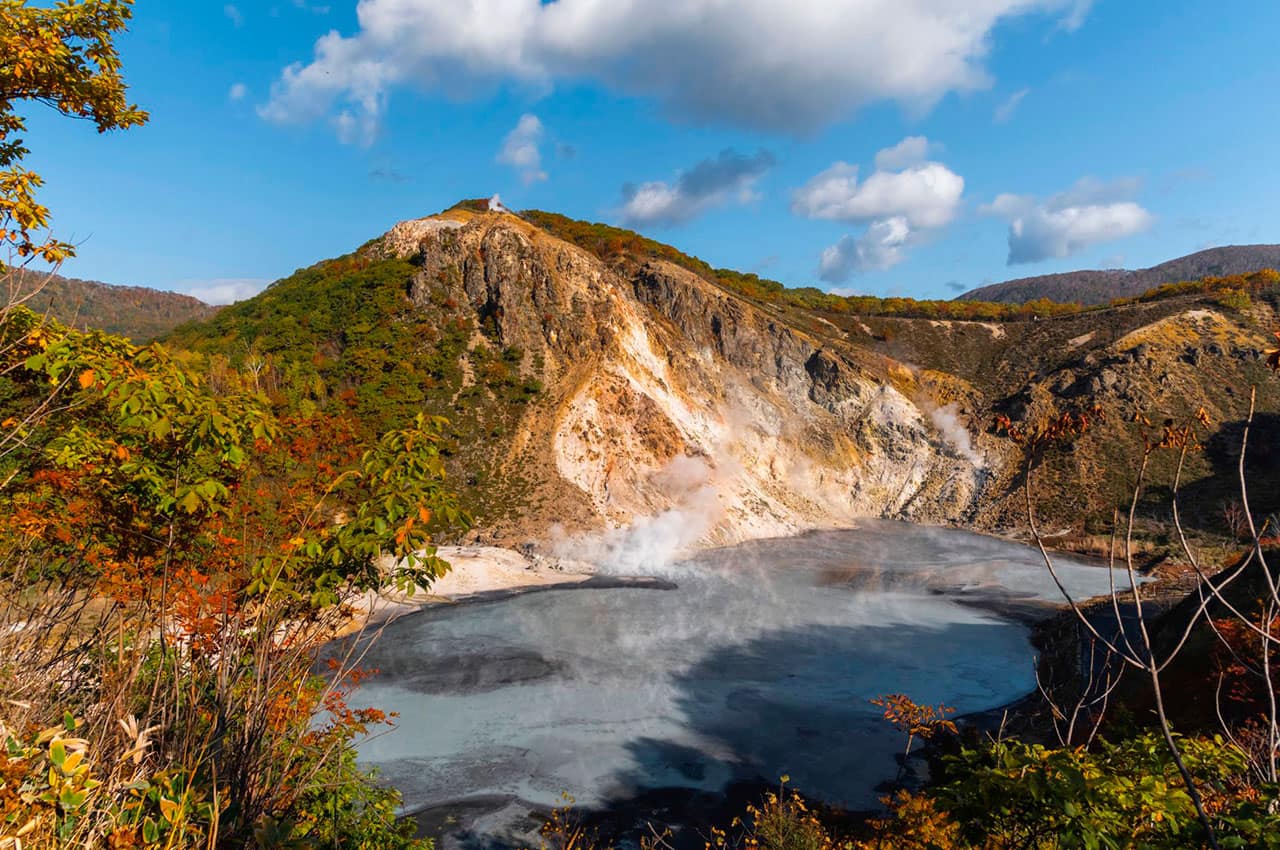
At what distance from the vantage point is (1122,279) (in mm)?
184125

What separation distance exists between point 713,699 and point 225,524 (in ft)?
58.1

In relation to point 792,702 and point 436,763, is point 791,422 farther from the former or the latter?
point 436,763

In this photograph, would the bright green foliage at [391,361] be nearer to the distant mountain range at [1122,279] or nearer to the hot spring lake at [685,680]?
the hot spring lake at [685,680]

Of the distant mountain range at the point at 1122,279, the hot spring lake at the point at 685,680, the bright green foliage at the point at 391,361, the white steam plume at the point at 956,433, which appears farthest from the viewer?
the distant mountain range at the point at 1122,279

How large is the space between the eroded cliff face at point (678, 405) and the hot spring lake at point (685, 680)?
9170 mm

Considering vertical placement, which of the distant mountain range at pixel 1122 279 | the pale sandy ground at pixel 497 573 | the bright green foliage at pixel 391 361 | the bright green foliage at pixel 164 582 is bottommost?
the pale sandy ground at pixel 497 573

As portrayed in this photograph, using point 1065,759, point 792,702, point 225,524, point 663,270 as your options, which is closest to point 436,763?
point 792,702

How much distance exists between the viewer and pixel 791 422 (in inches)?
2215

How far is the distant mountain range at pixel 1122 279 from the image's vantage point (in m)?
170

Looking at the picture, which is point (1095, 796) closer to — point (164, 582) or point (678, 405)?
point (164, 582)

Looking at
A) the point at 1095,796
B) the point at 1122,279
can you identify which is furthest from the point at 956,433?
the point at 1122,279

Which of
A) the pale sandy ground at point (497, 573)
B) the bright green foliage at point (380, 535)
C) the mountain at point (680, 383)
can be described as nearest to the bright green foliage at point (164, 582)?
the bright green foliage at point (380, 535)

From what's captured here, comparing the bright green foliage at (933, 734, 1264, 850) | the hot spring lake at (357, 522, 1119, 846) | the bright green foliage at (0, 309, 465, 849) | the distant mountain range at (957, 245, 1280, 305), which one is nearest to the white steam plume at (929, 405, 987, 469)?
the hot spring lake at (357, 522, 1119, 846)

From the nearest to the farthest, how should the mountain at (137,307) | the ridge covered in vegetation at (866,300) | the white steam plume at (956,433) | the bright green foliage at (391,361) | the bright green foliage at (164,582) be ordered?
the bright green foliage at (164,582) < the bright green foliage at (391,361) < the white steam plume at (956,433) < the ridge covered in vegetation at (866,300) < the mountain at (137,307)
